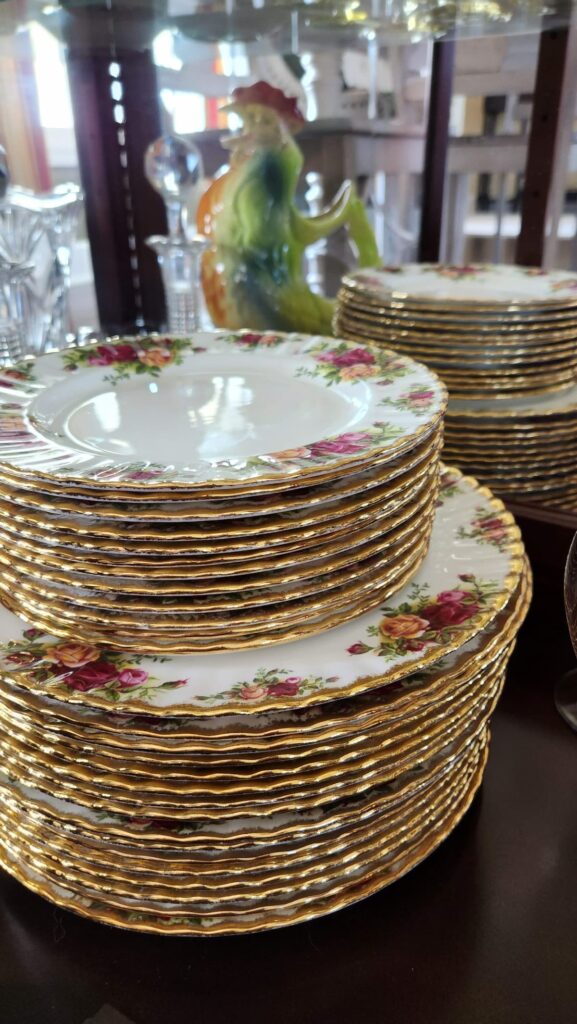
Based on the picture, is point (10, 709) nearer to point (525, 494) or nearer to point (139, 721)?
point (139, 721)

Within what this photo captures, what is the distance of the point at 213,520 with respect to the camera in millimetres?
332

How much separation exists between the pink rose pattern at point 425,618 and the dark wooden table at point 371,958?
14cm

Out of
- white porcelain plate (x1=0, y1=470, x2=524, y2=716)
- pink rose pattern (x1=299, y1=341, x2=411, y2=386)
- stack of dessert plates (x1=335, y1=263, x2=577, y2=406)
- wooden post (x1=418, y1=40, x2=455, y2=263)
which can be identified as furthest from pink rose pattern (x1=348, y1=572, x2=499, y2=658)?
wooden post (x1=418, y1=40, x2=455, y2=263)

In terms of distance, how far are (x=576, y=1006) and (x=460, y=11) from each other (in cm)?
72

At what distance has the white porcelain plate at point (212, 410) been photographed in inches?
13.7

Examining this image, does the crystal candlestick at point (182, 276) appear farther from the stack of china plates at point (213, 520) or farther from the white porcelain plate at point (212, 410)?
the stack of china plates at point (213, 520)

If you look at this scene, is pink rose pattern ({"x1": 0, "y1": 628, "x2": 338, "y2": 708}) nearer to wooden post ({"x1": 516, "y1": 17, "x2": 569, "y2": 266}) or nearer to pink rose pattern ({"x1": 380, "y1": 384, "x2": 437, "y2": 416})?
pink rose pattern ({"x1": 380, "y1": 384, "x2": 437, "y2": 416})

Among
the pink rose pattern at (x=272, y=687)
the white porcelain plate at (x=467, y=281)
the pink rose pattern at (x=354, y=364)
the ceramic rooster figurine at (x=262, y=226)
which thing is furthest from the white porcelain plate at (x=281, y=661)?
the ceramic rooster figurine at (x=262, y=226)

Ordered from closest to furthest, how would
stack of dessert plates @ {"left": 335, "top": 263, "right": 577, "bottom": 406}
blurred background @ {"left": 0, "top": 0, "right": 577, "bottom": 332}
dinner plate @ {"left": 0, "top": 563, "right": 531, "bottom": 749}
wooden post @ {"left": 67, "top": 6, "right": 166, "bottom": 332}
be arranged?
dinner plate @ {"left": 0, "top": 563, "right": 531, "bottom": 749} → stack of dessert plates @ {"left": 335, "top": 263, "right": 577, "bottom": 406} → blurred background @ {"left": 0, "top": 0, "right": 577, "bottom": 332} → wooden post @ {"left": 67, "top": 6, "right": 166, "bottom": 332}

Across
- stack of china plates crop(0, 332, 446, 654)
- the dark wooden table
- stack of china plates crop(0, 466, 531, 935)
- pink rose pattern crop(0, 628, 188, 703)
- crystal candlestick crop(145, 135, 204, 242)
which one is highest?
crystal candlestick crop(145, 135, 204, 242)

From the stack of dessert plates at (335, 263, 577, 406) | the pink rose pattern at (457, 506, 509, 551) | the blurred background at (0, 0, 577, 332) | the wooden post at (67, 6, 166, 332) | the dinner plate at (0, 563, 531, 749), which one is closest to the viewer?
the dinner plate at (0, 563, 531, 749)

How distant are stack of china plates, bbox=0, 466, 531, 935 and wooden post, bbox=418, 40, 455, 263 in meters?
0.54

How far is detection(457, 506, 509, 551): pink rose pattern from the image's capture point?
454 millimetres

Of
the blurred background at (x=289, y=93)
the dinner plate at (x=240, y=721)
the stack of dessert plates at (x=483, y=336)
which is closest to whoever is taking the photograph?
the dinner plate at (x=240, y=721)
